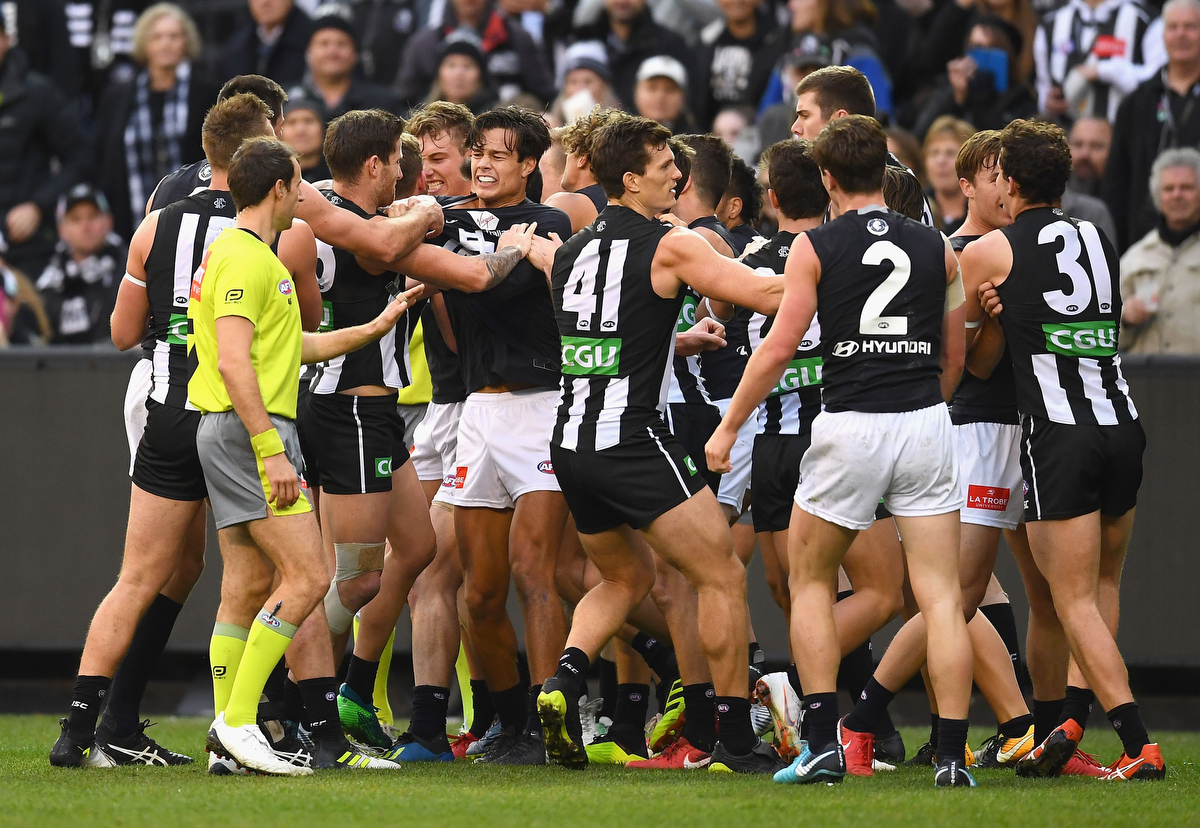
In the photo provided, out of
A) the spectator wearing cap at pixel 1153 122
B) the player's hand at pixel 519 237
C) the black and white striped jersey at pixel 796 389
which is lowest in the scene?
the black and white striped jersey at pixel 796 389

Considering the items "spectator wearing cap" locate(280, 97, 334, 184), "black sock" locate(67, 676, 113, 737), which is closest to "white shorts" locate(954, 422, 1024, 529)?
"black sock" locate(67, 676, 113, 737)


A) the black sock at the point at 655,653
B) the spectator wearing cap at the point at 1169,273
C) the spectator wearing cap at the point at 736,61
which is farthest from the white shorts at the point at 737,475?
the spectator wearing cap at the point at 736,61

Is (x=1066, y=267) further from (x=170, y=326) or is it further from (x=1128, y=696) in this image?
(x=170, y=326)

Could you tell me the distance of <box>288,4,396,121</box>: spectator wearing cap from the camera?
12.7m

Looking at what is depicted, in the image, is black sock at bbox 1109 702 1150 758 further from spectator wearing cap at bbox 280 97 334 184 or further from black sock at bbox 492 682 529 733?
spectator wearing cap at bbox 280 97 334 184

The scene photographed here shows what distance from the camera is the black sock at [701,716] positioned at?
23.0 ft

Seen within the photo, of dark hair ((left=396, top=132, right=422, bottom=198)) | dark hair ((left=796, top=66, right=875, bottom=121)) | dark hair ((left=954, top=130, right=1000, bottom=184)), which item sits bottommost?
dark hair ((left=396, top=132, right=422, bottom=198))

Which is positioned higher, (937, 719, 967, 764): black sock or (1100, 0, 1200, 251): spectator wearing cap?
(1100, 0, 1200, 251): spectator wearing cap

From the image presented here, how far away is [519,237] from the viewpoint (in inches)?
285

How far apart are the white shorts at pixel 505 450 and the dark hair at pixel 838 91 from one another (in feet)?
6.57

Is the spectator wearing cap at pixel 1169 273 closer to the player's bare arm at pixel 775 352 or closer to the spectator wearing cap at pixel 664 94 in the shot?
the spectator wearing cap at pixel 664 94

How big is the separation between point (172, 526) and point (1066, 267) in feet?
13.4

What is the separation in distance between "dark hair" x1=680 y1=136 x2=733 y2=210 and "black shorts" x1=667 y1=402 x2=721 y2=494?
107 cm

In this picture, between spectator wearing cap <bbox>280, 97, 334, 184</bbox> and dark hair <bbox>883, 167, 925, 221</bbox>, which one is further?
spectator wearing cap <bbox>280, 97, 334, 184</bbox>
